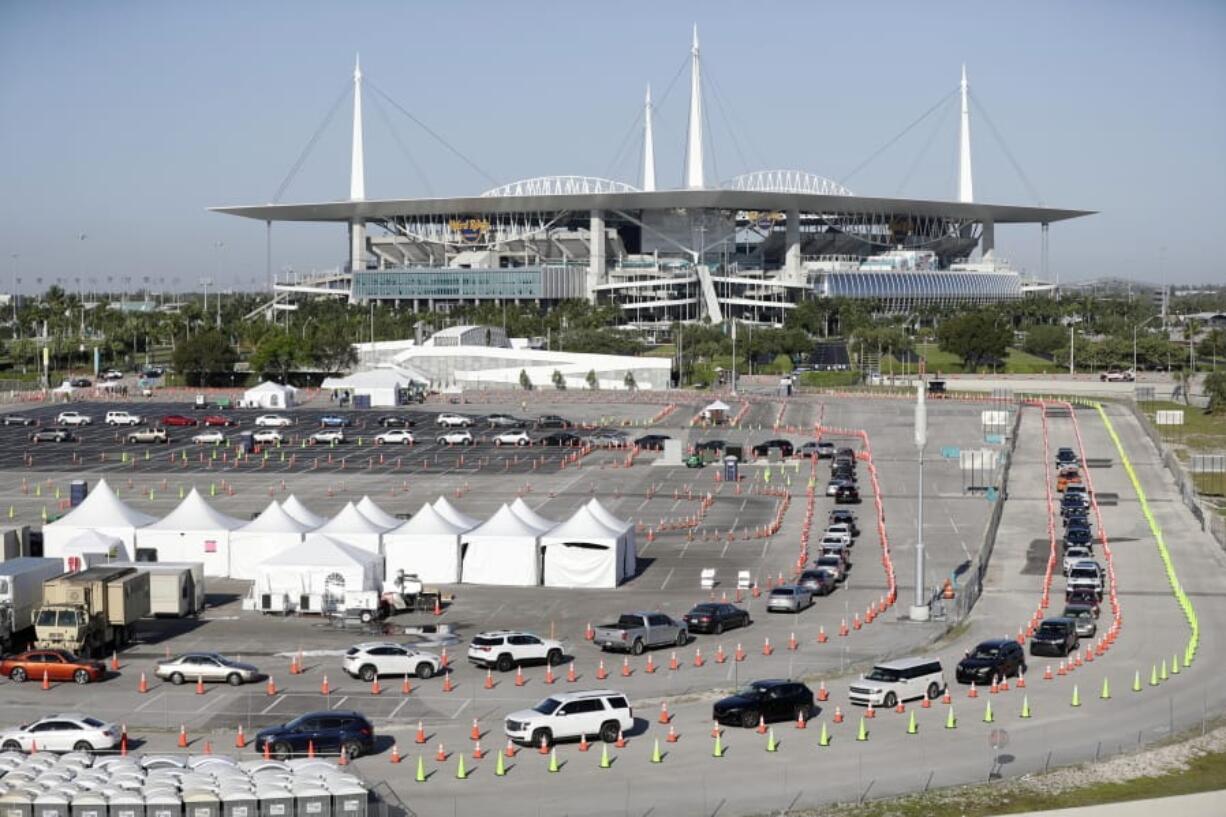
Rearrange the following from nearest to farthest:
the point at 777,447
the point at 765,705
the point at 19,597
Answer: the point at 765,705
the point at 19,597
the point at 777,447

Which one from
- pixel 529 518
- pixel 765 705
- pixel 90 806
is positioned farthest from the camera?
pixel 529 518

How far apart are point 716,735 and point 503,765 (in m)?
4.07

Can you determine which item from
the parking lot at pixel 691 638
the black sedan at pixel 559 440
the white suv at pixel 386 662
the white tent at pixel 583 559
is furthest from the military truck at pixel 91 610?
the black sedan at pixel 559 440

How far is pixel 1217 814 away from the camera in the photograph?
25531mm

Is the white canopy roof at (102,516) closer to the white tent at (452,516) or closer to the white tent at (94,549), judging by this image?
the white tent at (94,549)

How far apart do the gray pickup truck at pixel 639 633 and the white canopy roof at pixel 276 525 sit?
12791 mm

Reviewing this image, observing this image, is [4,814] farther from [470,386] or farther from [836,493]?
[470,386]

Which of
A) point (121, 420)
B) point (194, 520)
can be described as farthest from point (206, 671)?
point (121, 420)

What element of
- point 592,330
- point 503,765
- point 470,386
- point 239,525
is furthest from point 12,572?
point 592,330

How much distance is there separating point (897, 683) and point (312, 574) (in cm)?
1672

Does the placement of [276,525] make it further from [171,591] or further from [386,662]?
[386,662]

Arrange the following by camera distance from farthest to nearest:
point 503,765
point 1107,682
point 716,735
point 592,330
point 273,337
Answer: point 592,330
point 273,337
point 1107,682
point 716,735
point 503,765

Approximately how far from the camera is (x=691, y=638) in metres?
38.8

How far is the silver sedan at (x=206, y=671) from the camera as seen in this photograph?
33969 mm
